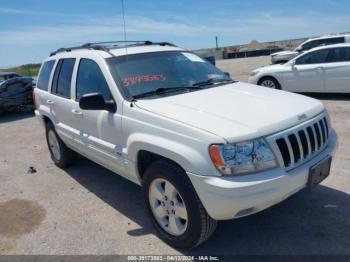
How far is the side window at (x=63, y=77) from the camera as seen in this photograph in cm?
513

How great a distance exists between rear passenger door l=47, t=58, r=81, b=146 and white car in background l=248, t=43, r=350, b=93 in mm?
7402

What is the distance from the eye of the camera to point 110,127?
159 inches

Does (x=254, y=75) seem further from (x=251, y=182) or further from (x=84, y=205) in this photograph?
(x=251, y=182)

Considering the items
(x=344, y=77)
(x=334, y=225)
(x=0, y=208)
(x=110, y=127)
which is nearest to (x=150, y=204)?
(x=110, y=127)

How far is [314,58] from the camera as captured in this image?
34.8 ft

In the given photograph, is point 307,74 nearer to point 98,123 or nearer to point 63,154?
point 63,154

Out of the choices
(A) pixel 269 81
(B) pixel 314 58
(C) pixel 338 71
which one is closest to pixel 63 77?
→ (A) pixel 269 81

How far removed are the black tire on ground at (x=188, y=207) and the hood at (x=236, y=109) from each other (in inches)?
17.7

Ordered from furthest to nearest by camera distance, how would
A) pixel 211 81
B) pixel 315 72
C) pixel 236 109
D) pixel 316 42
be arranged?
pixel 316 42 → pixel 315 72 → pixel 211 81 → pixel 236 109

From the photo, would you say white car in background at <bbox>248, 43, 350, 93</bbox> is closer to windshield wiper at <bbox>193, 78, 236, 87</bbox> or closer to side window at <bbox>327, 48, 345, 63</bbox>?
side window at <bbox>327, 48, 345, 63</bbox>

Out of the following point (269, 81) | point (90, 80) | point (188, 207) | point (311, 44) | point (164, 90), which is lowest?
point (188, 207)

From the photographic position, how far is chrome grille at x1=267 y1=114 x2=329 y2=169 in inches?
120

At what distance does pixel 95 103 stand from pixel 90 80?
823 millimetres

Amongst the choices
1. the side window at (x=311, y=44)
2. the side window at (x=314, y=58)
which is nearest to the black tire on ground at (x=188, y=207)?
the side window at (x=314, y=58)
